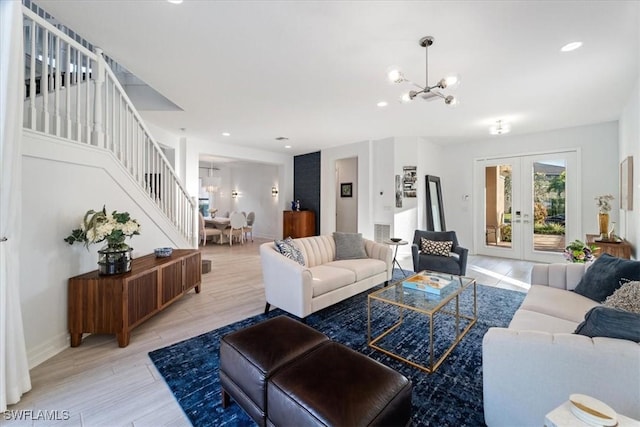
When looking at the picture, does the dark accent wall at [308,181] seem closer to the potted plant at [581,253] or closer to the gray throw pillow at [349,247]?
the gray throw pillow at [349,247]

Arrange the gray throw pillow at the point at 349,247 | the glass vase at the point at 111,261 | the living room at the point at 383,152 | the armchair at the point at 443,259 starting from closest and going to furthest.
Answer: the living room at the point at 383,152, the glass vase at the point at 111,261, the gray throw pillow at the point at 349,247, the armchair at the point at 443,259

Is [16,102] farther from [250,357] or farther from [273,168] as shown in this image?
[273,168]

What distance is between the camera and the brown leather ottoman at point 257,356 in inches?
55.0

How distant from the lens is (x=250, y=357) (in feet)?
4.87

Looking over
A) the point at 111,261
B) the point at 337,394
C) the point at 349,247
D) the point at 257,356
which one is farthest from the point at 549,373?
the point at 111,261

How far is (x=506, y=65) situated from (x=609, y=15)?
0.83m

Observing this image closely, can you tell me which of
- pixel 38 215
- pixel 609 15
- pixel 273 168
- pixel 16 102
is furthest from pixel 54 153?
pixel 273 168

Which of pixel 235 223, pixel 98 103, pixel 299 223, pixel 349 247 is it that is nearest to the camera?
pixel 98 103

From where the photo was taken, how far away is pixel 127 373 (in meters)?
2.02

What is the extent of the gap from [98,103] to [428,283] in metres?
3.80

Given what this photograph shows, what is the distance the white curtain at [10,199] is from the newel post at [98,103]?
3.67 feet

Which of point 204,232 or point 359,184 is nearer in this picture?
point 359,184

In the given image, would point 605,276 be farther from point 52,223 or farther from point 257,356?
point 52,223

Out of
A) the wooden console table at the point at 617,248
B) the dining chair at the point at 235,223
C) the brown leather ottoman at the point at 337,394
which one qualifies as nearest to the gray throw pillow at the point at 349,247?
the brown leather ottoman at the point at 337,394
